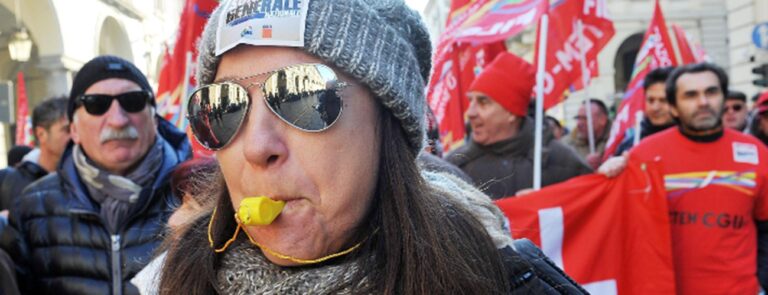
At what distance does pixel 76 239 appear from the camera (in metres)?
2.83

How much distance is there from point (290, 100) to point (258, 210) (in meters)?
0.21

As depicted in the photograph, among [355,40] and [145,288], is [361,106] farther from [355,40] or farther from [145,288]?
[145,288]

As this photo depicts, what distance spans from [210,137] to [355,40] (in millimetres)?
337

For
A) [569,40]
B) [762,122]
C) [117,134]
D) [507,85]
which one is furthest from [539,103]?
[117,134]

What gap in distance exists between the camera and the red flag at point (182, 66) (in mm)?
5270

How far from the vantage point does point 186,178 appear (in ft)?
9.04

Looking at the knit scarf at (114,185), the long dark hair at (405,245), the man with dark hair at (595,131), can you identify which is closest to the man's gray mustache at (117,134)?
the knit scarf at (114,185)

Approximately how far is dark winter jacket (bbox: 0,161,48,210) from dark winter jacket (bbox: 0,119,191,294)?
5.91 feet

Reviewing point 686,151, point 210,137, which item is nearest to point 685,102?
point 686,151

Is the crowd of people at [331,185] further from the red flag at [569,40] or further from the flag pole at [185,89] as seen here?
the red flag at [569,40]

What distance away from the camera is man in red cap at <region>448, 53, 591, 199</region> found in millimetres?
4617

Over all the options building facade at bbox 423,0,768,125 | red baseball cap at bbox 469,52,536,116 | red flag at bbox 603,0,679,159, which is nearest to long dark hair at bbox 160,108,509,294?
red baseball cap at bbox 469,52,536,116

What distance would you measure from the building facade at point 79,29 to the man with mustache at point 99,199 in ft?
2.23

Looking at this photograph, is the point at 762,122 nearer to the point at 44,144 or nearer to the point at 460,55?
the point at 460,55
